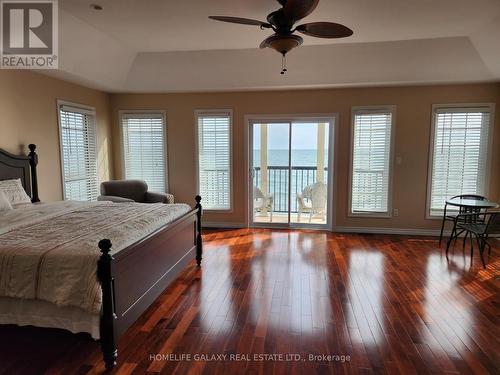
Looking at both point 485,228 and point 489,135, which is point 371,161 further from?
point 485,228

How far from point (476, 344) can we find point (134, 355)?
2.52 m

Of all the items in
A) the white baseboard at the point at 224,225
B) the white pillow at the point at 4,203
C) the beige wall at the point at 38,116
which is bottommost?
the white baseboard at the point at 224,225

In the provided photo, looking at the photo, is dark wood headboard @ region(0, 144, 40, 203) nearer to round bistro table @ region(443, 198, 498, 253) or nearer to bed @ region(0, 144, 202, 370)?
bed @ region(0, 144, 202, 370)

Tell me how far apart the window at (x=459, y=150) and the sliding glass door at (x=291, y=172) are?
66.7 inches

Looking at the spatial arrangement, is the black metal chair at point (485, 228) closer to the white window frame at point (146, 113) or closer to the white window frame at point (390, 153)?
the white window frame at point (390, 153)

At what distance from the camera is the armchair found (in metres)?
5.03

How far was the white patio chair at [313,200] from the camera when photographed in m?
5.66

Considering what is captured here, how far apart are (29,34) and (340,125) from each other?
14.6 ft

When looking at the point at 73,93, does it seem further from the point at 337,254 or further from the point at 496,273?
the point at 496,273

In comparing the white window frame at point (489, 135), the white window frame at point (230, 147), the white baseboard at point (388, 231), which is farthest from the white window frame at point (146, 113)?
the white window frame at point (489, 135)

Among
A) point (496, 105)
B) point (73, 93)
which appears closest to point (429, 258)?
point (496, 105)

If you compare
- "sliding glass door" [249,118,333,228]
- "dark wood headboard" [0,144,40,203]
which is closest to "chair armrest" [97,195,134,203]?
"dark wood headboard" [0,144,40,203]

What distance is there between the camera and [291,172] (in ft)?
18.4

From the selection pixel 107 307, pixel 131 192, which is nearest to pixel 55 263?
pixel 107 307
